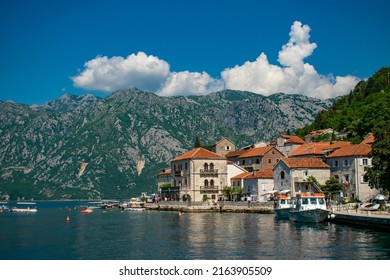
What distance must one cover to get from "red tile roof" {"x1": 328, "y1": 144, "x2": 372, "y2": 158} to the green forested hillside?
4.50 meters

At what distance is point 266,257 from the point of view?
31.7 meters

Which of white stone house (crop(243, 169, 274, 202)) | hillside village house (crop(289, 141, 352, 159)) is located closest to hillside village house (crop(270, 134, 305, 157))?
hillside village house (crop(289, 141, 352, 159))

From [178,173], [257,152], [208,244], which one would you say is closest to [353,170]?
[257,152]

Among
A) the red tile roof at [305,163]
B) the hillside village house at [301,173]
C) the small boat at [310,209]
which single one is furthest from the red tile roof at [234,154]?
the small boat at [310,209]

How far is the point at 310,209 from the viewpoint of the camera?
5806 cm

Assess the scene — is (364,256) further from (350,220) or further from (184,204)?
(184,204)

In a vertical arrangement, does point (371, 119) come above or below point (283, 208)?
above

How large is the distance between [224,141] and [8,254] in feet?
286

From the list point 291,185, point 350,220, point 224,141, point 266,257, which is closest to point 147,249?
point 266,257

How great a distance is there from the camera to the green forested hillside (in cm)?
5301

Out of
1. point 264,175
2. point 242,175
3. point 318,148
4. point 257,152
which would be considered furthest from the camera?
point 257,152

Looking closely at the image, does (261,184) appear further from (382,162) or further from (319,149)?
(382,162)

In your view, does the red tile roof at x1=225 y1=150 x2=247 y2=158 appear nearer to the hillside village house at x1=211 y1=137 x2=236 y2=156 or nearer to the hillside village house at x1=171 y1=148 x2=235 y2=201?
the hillside village house at x1=211 y1=137 x2=236 y2=156

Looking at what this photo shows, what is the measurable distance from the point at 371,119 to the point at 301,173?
2629cm
